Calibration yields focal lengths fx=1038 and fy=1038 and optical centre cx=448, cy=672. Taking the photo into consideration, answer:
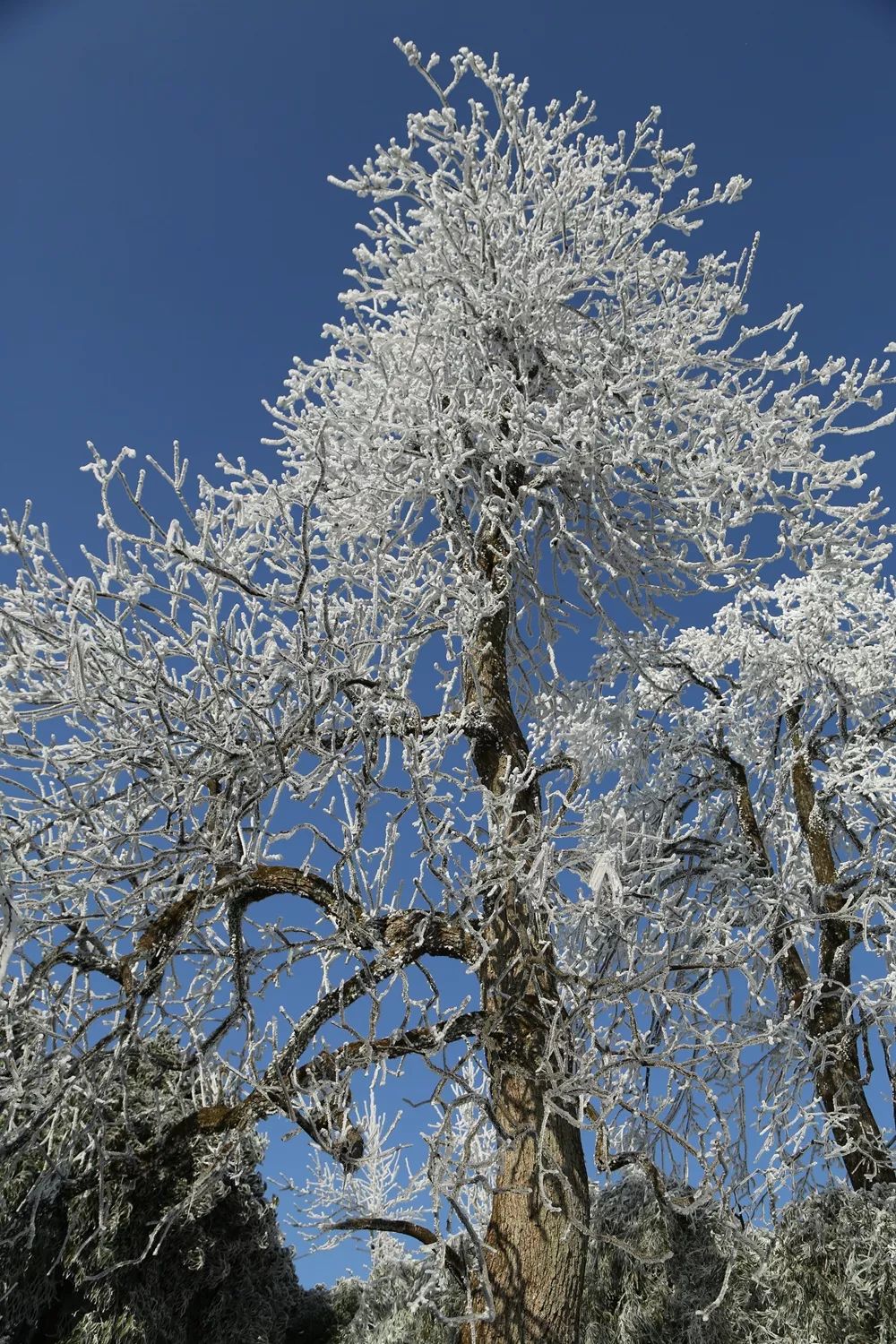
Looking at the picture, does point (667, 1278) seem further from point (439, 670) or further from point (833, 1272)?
point (439, 670)

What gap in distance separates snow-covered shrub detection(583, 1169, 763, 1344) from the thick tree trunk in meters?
3.25

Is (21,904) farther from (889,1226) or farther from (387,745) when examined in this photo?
(889,1226)

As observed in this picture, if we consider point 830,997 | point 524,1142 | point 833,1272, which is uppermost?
point 830,997

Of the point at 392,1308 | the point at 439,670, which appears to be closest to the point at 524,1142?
the point at 439,670

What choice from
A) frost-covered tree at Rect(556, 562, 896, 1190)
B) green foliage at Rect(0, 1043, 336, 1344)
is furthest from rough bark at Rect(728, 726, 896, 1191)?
green foliage at Rect(0, 1043, 336, 1344)

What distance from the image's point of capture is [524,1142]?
4441 mm

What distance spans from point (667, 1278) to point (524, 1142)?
3989 millimetres

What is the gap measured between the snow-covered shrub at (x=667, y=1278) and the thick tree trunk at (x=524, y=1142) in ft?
10.7

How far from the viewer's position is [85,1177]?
21.3ft

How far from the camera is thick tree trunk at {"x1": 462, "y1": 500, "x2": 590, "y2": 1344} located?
413 centimetres

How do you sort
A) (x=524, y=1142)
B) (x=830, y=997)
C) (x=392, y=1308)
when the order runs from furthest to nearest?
1. (x=392, y=1308)
2. (x=830, y=997)
3. (x=524, y=1142)

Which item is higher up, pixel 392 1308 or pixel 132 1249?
pixel 132 1249

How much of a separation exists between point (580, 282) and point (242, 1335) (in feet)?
26.4

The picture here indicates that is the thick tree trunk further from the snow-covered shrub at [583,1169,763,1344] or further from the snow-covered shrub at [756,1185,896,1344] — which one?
the snow-covered shrub at [756,1185,896,1344]
